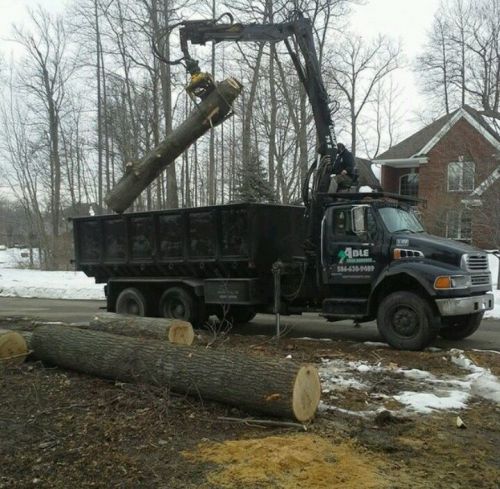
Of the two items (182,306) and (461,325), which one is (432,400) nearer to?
(461,325)

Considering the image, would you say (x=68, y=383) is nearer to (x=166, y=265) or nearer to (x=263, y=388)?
(x=263, y=388)

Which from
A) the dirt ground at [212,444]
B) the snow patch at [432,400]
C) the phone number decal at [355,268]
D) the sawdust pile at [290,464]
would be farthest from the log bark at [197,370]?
the phone number decal at [355,268]

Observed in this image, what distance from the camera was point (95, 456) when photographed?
4629 millimetres

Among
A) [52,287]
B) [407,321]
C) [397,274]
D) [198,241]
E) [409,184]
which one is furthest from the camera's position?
[409,184]

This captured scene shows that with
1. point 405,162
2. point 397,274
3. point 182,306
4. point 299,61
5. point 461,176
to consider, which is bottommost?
point 182,306

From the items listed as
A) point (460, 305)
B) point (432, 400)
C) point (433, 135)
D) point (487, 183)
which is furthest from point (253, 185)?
point (432, 400)

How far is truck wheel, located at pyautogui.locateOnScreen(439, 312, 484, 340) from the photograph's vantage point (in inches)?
384

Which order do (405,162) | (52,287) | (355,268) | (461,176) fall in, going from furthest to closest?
(405,162)
(52,287)
(461,176)
(355,268)

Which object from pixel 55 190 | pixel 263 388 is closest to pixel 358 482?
pixel 263 388

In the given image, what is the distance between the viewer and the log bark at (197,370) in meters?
5.38

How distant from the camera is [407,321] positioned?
9078 millimetres

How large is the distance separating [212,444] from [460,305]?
526 cm

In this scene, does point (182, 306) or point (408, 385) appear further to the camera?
point (182, 306)

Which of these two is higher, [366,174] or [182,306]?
[366,174]
